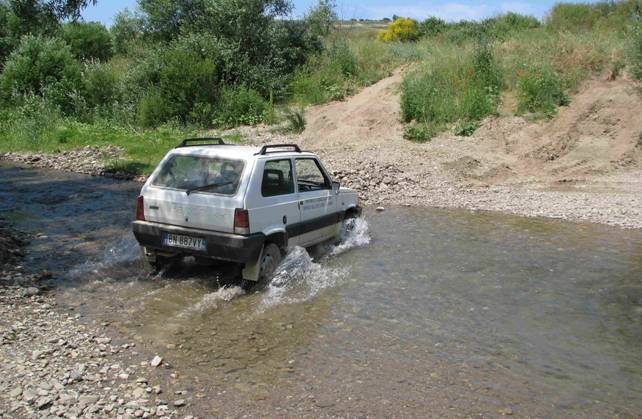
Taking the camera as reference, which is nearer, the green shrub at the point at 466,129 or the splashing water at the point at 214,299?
the splashing water at the point at 214,299

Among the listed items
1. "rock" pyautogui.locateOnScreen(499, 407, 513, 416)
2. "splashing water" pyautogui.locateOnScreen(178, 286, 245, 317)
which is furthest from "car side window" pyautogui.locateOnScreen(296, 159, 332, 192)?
"rock" pyautogui.locateOnScreen(499, 407, 513, 416)

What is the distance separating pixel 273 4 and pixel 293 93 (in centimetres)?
455

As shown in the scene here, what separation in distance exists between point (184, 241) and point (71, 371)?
2562 mm

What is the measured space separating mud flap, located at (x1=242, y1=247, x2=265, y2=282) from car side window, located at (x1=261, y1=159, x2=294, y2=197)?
34.0 inches

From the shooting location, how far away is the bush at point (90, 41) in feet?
122

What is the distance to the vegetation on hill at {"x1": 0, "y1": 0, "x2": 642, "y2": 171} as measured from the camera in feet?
67.3

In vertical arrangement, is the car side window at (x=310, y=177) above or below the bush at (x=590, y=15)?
below

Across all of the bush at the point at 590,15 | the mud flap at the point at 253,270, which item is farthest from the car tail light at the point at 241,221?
the bush at the point at 590,15

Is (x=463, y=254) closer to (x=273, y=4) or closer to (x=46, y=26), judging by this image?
(x=46, y=26)

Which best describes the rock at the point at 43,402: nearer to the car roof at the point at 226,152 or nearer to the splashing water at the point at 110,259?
the splashing water at the point at 110,259

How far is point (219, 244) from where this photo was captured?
7676 millimetres

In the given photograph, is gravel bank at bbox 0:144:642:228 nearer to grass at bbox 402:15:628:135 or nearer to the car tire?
grass at bbox 402:15:628:135

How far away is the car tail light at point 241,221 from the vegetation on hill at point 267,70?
12395 millimetres

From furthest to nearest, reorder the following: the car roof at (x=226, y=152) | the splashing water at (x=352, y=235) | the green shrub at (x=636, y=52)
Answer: the green shrub at (x=636, y=52)
the splashing water at (x=352, y=235)
the car roof at (x=226, y=152)
